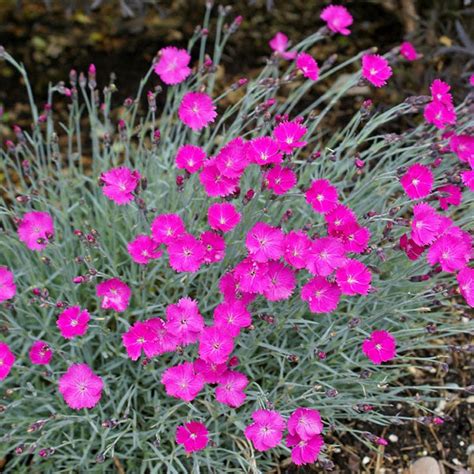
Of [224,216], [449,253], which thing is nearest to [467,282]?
[449,253]

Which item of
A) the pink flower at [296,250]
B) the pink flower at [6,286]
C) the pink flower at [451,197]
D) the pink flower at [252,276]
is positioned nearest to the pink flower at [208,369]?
the pink flower at [252,276]

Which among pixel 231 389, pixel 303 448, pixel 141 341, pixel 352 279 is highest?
pixel 352 279

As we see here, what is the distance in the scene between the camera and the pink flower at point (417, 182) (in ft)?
6.10

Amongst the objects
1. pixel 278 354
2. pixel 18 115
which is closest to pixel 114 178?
pixel 278 354

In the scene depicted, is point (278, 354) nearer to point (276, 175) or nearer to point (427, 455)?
point (276, 175)

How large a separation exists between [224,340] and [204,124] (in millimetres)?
651

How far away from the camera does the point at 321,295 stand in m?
1.79

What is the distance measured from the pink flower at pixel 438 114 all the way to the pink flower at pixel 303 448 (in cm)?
94

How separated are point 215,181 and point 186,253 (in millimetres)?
202

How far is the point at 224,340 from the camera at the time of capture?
1.78 m

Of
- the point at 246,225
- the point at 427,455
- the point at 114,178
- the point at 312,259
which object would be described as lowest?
the point at 427,455

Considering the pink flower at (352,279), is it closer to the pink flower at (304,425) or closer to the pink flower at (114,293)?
the pink flower at (304,425)

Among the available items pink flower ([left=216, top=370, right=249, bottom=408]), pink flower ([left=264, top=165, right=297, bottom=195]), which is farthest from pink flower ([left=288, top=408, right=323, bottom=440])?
pink flower ([left=264, top=165, right=297, bottom=195])

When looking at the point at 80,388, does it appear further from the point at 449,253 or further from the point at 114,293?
the point at 449,253
